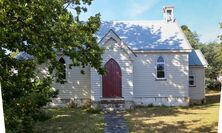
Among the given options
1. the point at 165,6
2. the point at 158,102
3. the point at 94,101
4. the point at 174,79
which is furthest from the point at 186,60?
the point at 94,101

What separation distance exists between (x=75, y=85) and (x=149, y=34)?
7.99 meters

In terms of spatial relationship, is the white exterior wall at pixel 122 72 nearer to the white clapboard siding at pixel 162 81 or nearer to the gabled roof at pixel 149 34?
the white clapboard siding at pixel 162 81

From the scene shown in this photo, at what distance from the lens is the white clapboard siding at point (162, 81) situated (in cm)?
3122

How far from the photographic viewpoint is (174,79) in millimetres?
31297

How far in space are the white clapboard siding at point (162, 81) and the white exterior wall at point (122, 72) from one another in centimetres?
177

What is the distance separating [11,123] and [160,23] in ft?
85.1

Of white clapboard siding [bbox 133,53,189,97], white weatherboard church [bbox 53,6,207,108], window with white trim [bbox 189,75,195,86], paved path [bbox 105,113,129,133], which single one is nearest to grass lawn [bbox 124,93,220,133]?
paved path [bbox 105,113,129,133]

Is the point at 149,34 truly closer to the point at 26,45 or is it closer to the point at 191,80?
the point at 191,80

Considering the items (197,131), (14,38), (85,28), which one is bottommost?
(197,131)

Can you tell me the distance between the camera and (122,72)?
97.0 ft

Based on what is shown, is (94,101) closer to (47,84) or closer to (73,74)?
(73,74)

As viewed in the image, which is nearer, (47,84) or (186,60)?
(47,84)

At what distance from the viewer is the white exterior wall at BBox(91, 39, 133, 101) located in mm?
29266

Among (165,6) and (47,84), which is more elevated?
(165,6)
